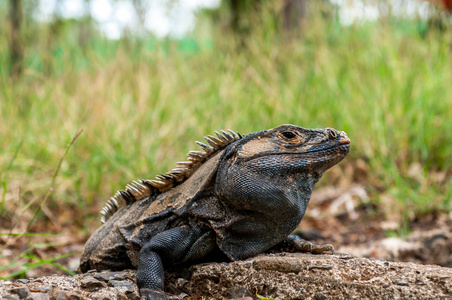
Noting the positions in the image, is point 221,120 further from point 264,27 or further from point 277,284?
point 277,284

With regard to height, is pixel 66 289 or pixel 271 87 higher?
pixel 271 87

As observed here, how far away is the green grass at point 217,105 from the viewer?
689 centimetres

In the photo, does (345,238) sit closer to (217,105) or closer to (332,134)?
(217,105)

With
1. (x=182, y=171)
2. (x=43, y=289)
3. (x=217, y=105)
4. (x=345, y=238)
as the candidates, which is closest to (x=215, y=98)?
(x=217, y=105)

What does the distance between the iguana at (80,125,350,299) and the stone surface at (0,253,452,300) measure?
14 cm

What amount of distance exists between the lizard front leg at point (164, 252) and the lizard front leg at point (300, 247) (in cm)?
62

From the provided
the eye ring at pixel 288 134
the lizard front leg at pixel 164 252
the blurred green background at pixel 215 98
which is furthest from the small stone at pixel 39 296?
the blurred green background at pixel 215 98

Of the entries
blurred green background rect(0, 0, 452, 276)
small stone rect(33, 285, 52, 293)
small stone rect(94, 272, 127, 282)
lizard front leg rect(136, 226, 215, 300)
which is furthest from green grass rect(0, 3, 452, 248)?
small stone rect(33, 285, 52, 293)

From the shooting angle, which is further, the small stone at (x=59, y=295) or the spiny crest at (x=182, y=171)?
the spiny crest at (x=182, y=171)

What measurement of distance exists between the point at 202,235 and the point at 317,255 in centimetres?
87

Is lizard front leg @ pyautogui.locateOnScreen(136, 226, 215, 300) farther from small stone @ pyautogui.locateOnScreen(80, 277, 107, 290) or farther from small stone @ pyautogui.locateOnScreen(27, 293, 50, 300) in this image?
small stone @ pyautogui.locateOnScreen(27, 293, 50, 300)

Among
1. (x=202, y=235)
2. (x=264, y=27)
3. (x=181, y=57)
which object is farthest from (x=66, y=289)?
(x=181, y=57)

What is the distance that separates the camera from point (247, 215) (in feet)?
10.4

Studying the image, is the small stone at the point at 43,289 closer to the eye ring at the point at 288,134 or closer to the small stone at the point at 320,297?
the small stone at the point at 320,297
